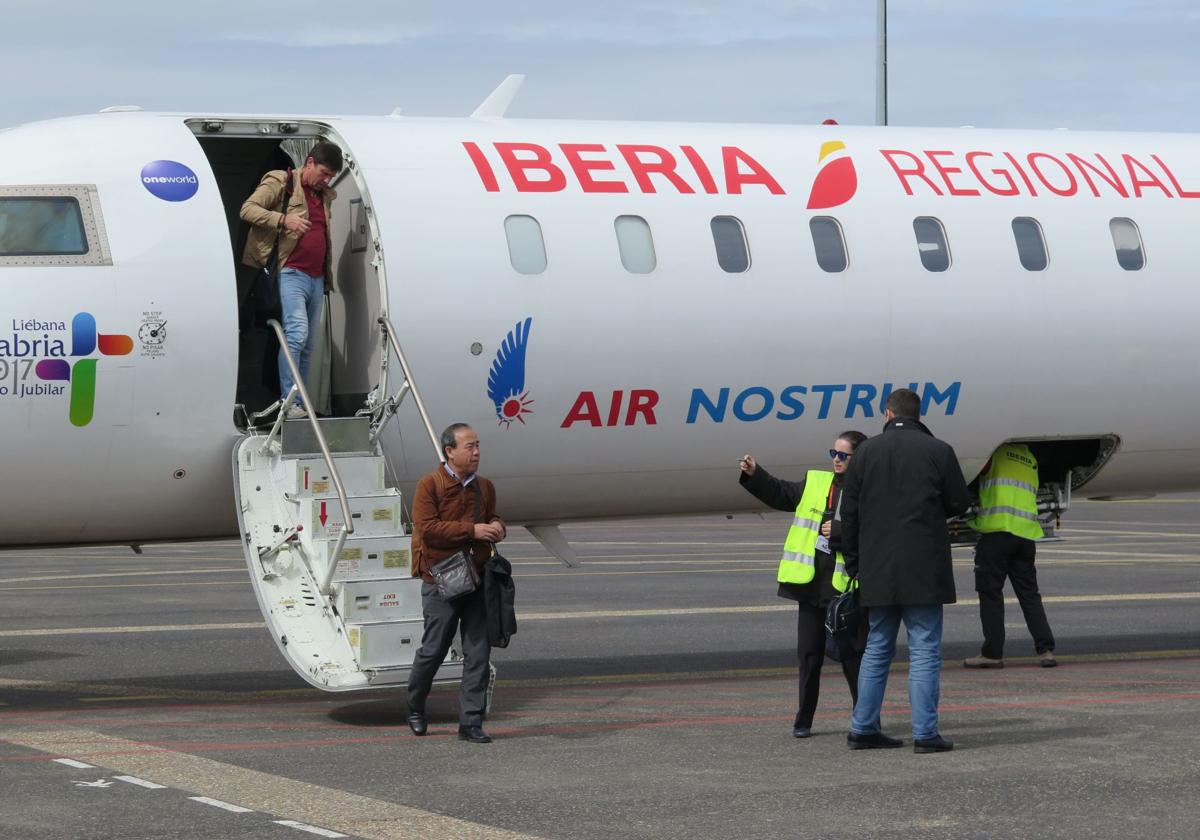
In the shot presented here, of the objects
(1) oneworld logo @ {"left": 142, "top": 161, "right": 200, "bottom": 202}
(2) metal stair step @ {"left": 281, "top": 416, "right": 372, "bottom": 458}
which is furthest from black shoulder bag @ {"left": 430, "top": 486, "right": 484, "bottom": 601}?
(1) oneworld logo @ {"left": 142, "top": 161, "right": 200, "bottom": 202}

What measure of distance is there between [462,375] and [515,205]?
4.66 ft

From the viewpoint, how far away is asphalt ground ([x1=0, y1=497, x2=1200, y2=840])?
9.75 m

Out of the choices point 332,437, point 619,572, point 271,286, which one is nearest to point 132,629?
point 271,286

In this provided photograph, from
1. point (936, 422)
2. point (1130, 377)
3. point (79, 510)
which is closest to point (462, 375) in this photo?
point (79, 510)

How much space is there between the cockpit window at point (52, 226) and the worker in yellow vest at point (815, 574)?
17.1 ft

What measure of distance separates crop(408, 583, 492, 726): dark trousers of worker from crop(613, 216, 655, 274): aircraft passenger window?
3379 millimetres

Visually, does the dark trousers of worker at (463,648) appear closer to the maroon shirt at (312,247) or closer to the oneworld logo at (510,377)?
the oneworld logo at (510,377)

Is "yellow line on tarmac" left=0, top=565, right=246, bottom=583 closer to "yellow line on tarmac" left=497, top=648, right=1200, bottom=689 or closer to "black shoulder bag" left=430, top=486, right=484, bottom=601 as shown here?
"yellow line on tarmac" left=497, top=648, right=1200, bottom=689

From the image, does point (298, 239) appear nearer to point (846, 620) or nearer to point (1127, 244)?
point (846, 620)

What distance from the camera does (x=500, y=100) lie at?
1588 cm

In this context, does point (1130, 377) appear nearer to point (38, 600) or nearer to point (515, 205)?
point (515, 205)

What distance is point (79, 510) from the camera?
13.4 m

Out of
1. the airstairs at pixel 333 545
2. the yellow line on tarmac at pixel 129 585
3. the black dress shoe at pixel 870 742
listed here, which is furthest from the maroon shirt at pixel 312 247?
the yellow line on tarmac at pixel 129 585

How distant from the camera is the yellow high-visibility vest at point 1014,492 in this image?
16266mm
